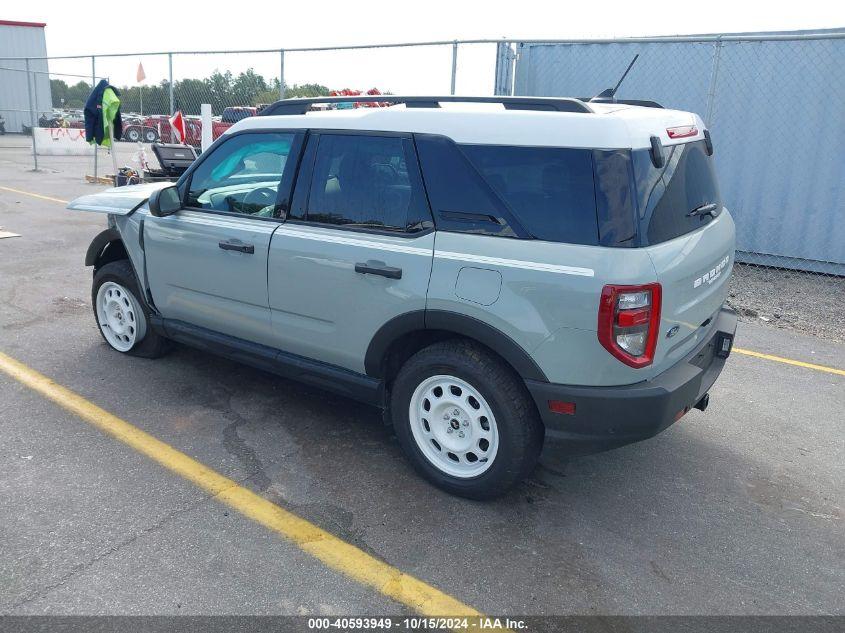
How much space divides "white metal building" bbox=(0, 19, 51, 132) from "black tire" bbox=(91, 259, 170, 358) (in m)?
33.5

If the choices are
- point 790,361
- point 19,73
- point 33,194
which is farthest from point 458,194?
point 19,73

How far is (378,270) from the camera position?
3373 millimetres

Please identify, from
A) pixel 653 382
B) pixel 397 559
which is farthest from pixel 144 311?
pixel 653 382

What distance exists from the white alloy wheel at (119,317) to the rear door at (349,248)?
1.56 meters

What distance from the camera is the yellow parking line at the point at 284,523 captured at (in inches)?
108

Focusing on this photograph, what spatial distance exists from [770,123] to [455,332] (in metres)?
7.27

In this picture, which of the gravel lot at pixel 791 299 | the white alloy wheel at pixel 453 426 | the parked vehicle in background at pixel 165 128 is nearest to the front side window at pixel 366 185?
the white alloy wheel at pixel 453 426

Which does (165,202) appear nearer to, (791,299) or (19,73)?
(791,299)

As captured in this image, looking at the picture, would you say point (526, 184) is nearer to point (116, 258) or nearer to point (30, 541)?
point (30, 541)

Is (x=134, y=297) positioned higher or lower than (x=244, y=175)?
lower

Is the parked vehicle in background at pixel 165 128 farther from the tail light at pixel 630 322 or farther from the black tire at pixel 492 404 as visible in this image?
the tail light at pixel 630 322

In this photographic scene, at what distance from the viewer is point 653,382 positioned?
9.86 ft

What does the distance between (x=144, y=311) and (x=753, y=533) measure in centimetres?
408

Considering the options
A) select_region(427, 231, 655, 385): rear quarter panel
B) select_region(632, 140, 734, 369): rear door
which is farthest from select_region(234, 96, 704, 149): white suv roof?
select_region(427, 231, 655, 385): rear quarter panel
